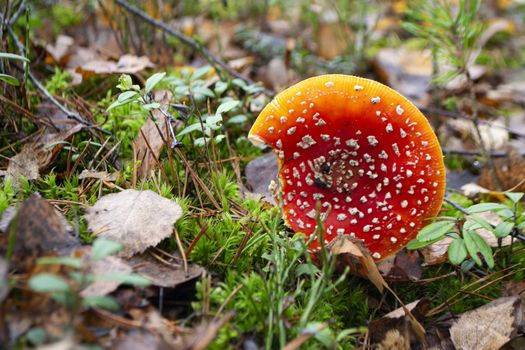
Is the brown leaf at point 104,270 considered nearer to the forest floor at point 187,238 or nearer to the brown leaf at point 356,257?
the forest floor at point 187,238

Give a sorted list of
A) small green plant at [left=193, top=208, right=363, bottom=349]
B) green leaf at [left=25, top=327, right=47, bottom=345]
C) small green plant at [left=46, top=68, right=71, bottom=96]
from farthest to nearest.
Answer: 1. small green plant at [left=46, top=68, right=71, bottom=96]
2. small green plant at [left=193, top=208, right=363, bottom=349]
3. green leaf at [left=25, top=327, right=47, bottom=345]

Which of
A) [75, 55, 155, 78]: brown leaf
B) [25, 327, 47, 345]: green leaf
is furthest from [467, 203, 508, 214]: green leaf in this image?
[75, 55, 155, 78]: brown leaf

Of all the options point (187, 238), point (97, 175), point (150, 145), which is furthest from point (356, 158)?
point (97, 175)

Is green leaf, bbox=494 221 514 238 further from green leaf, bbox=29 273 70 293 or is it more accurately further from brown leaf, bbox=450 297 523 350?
green leaf, bbox=29 273 70 293

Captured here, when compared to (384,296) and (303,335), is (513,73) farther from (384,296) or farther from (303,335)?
(303,335)

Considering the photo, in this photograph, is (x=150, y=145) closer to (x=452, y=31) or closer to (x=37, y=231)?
(x=37, y=231)

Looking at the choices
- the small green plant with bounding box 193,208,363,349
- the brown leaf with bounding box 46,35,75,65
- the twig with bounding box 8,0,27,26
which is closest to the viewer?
the small green plant with bounding box 193,208,363,349
